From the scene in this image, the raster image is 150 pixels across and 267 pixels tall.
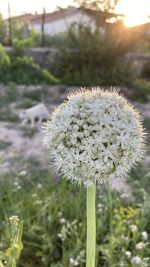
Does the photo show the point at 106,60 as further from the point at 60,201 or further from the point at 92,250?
the point at 92,250

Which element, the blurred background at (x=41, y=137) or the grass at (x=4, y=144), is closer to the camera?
the blurred background at (x=41, y=137)

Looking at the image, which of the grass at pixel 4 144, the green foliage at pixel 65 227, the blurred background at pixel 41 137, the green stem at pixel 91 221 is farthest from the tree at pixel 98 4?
the green stem at pixel 91 221

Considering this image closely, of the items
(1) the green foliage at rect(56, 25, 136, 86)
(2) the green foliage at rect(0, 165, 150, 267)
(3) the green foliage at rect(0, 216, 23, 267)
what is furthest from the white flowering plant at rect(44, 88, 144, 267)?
(1) the green foliage at rect(56, 25, 136, 86)

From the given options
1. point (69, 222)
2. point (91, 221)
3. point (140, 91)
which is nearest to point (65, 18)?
point (140, 91)

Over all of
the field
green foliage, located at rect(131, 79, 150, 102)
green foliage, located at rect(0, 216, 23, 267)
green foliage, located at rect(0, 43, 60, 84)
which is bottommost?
green foliage, located at rect(131, 79, 150, 102)

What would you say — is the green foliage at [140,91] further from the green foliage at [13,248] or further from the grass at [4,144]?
the green foliage at [13,248]

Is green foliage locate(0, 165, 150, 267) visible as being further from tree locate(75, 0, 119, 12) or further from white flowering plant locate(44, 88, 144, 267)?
tree locate(75, 0, 119, 12)
